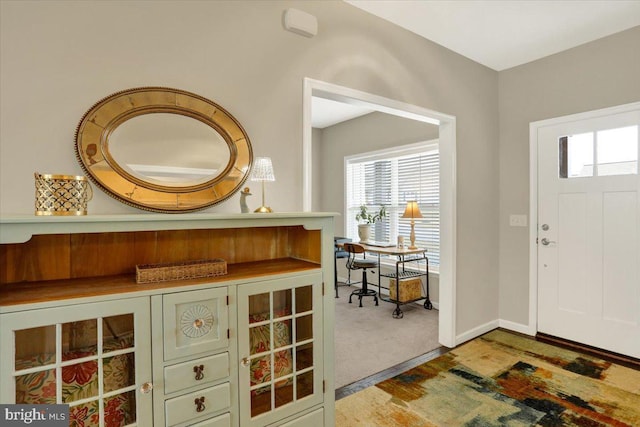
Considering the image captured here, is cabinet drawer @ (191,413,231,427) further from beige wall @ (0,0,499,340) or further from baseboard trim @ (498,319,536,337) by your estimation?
baseboard trim @ (498,319,536,337)

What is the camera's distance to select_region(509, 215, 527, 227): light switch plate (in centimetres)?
340

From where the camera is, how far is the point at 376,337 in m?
3.37

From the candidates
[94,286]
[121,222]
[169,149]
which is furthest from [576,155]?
[94,286]

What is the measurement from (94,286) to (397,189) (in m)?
4.30

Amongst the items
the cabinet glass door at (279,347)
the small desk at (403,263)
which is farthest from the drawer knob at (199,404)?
the small desk at (403,263)

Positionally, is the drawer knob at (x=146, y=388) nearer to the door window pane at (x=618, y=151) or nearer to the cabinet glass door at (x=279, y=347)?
the cabinet glass door at (x=279, y=347)

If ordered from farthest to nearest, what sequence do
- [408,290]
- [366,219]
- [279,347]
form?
[366,219], [408,290], [279,347]

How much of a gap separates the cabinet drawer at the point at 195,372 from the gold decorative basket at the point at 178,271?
33cm

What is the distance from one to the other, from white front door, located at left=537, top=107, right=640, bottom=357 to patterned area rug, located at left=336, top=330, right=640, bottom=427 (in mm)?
351

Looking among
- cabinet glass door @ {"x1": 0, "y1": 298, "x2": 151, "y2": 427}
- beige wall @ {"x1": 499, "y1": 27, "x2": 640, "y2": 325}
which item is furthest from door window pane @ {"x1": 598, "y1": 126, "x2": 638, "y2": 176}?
cabinet glass door @ {"x1": 0, "y1": 298, "x2": 151, "y2": 427}

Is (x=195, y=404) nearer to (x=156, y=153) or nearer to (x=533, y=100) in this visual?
(x=156, y=153)

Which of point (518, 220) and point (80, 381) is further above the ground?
point (518, 220)

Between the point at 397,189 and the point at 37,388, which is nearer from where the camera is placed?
the point at 37,388

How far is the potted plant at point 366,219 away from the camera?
16.7 feet
